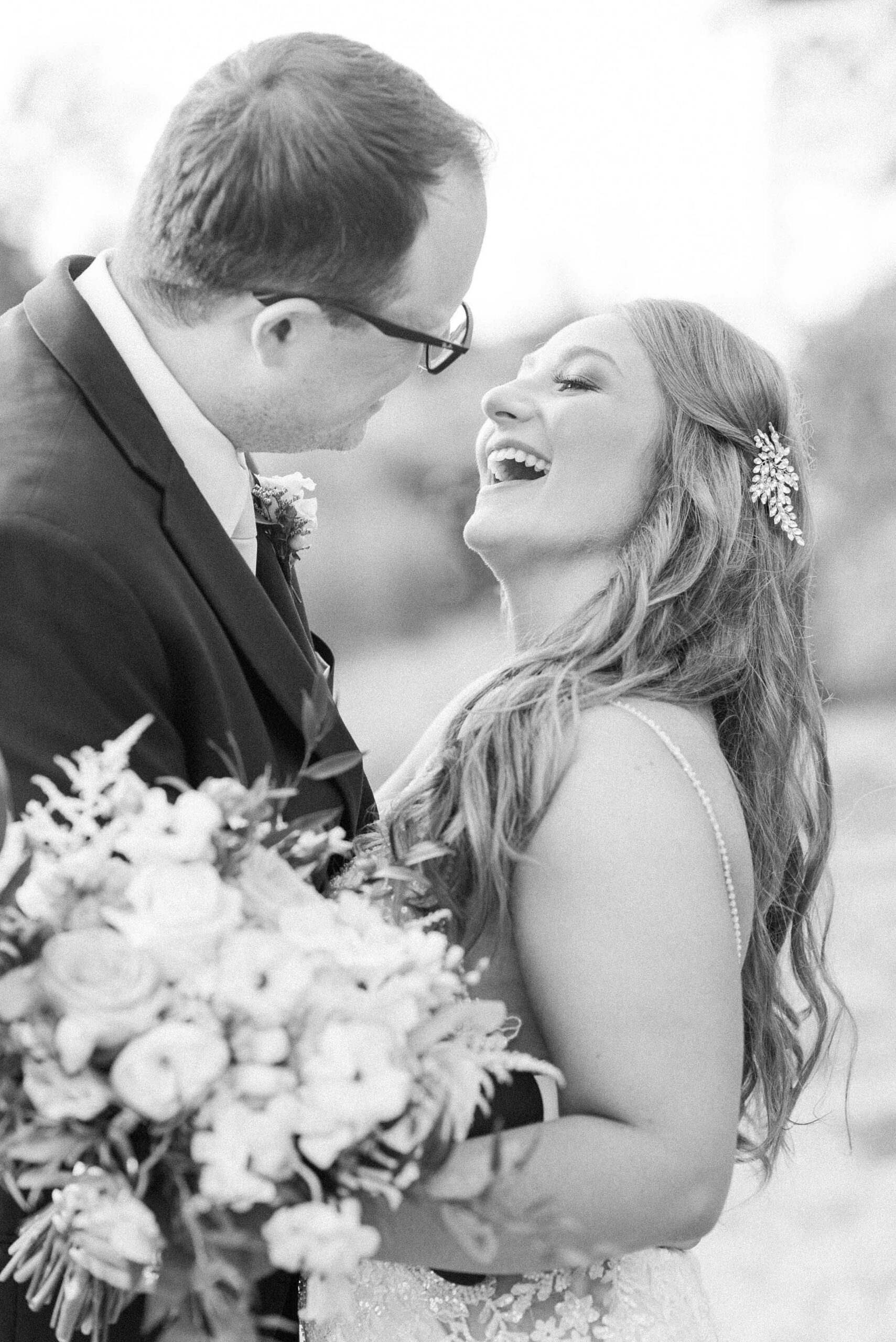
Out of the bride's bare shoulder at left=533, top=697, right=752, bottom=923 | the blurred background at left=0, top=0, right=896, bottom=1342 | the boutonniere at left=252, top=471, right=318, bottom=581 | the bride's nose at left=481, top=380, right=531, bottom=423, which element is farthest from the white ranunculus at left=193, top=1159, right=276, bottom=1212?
the blurred background at left=0, top=0, right=896, bottom=1342

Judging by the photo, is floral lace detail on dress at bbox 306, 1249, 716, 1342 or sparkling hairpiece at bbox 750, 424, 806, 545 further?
sparkling hairpiece at bbox 750, 424, 806, 545

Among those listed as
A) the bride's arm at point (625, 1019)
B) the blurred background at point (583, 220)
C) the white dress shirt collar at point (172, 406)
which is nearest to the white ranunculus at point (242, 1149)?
the bride's arm at point (625, 1019)

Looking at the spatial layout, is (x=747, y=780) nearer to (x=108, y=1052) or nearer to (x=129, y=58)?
(x=108, y=1052)

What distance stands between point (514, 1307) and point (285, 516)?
4.34 feet

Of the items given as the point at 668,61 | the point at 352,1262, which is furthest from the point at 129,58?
the point at 352,1262

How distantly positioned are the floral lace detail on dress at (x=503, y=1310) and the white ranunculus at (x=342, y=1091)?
0.93 metres

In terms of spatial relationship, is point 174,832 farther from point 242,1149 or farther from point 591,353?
point 591,353

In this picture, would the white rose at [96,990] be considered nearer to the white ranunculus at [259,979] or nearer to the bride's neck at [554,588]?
the white ranunculus at [259,979]

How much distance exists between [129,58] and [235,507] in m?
8.03

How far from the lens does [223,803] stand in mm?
1486

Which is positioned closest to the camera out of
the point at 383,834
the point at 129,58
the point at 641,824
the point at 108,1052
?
the point at 108,1052

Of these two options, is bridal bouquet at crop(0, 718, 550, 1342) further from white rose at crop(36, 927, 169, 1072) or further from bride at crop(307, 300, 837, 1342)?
bride at crop(307, 300, 837, 1342)

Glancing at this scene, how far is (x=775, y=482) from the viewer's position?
2.74 meters

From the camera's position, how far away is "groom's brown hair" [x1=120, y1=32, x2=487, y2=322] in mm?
2061
